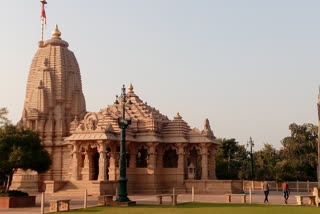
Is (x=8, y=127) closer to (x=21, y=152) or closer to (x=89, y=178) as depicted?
(x=21, y=152)

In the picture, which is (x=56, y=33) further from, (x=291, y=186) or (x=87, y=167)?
(x=291, y=186)

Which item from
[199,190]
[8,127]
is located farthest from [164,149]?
[8,127]

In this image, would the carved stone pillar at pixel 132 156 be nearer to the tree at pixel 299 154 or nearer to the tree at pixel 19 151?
the tree at pixel 19 151

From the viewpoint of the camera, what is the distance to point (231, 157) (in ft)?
233

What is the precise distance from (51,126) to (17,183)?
7084 millimetres

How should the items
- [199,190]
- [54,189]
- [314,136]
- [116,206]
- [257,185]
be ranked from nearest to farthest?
[116,206] < [54,189] < [199,190] < [257,185] < [314,136]

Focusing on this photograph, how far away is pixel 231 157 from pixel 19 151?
4955 cm

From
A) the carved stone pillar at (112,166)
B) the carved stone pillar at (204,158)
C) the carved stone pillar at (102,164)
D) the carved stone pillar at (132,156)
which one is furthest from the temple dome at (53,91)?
the carved stone pillar at (204,158)

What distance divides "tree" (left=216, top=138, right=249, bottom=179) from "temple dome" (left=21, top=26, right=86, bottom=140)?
2282cm

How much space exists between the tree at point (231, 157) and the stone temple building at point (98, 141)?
60.1 ft

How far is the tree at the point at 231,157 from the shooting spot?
6450 cm

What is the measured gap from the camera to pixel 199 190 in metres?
39.7

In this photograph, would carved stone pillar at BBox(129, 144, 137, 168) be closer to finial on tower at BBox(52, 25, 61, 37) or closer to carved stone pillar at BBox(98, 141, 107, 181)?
carved stone pillar at BBox(98, 141, 107, 181)

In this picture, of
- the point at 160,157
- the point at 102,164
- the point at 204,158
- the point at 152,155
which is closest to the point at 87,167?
the point at 102,164
